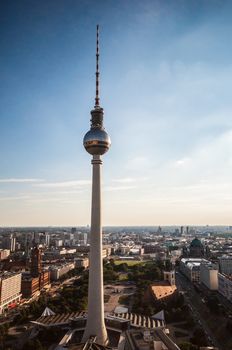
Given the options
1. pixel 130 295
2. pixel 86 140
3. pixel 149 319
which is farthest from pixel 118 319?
pixel 130 295

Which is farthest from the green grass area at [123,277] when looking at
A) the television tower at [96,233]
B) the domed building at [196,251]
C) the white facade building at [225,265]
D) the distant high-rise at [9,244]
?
the distant high-rise at [9,244]

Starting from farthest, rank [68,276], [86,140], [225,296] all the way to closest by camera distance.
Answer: [68,276], [225,296], [86,140]

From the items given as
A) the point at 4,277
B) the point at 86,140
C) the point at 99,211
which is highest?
the point at 86,140

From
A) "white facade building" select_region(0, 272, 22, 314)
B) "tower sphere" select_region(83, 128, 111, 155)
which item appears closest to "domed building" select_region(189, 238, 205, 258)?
"white facade building" select_region(0, 272, 22, 314)

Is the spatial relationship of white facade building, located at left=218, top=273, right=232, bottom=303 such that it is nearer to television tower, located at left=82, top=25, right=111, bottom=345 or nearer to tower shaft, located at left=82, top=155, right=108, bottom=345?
tower shaft, located at left=82, top=155, right=108, bottom=345

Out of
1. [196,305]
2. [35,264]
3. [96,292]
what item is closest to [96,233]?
[96,292]

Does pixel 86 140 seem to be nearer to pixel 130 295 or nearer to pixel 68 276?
pixel 130 295

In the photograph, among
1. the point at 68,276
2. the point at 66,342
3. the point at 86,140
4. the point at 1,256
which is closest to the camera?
the point at 66,342
